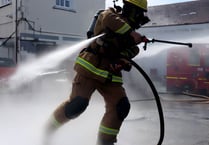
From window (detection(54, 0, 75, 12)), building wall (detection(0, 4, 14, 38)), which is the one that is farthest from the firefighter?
window (detection(54, 0, 75, 12))

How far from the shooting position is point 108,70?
11.2ft

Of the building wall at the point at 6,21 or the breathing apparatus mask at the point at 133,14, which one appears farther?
the building wall at the point at 6,21

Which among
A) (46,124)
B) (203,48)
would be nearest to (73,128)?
(46,124)

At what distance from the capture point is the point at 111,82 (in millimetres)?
3422

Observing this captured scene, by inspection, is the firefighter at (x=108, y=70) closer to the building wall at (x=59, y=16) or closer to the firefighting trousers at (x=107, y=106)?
the firefighting trousers at (x=107, y=106)

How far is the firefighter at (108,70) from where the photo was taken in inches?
131

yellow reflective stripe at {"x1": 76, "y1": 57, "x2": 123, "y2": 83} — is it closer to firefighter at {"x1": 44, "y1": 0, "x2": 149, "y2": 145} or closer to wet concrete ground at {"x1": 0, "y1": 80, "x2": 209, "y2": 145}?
firefighter at {"x1": 44, "y1": 0, "x2": 149, "y2": 145}

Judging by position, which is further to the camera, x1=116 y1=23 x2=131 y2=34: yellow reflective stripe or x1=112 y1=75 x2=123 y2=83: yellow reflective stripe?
x1=112 y1=75 x2=123 y2=83: yellow reflective stripe

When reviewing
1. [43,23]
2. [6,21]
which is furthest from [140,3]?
[6,21]

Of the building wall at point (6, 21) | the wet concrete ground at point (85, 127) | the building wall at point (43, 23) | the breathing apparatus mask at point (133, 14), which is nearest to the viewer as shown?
the breathing apparatus mask at point (133, 14)

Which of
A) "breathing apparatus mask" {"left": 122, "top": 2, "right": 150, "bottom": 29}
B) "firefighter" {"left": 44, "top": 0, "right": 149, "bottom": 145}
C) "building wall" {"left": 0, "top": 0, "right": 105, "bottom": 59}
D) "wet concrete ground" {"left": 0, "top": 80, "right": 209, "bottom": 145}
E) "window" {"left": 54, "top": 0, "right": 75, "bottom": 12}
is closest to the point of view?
"firefighter" {"left": 44, "top": 0, "right": 149, "bottom": 145}

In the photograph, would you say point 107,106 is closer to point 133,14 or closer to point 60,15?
point 133,14

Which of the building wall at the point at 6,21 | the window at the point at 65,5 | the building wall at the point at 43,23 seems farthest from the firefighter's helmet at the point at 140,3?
the window at the point at 65,5

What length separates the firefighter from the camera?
332cm
